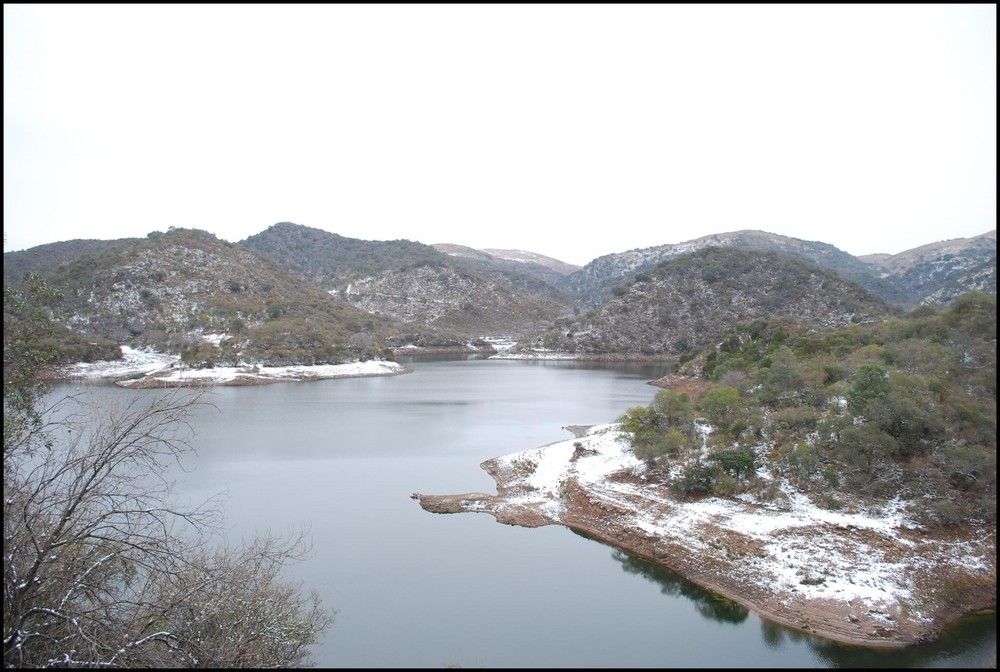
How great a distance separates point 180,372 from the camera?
161 ft

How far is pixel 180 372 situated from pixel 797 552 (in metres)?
49.1

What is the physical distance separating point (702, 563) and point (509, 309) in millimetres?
116399

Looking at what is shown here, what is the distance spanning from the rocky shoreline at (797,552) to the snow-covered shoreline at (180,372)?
37.0m

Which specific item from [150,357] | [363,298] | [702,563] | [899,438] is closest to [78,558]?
[702,563]

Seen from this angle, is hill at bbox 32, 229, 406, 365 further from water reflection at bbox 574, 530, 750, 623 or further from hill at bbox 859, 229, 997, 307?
hill at bbox 859, 229, 997, 307

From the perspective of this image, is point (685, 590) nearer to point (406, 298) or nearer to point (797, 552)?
point (797, 552)

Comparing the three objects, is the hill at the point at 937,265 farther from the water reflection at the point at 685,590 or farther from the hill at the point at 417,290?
the water reflection at the point at 685,590

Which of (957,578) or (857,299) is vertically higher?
(857,299)

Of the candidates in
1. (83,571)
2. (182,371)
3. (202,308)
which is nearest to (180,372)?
(182,371)

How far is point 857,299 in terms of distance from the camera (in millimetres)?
74188

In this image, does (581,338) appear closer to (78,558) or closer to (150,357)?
(150,357)

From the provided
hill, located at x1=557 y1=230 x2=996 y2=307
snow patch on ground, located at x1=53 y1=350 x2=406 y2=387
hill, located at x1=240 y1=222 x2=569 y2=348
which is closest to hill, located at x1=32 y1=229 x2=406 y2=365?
snow patch on ground, located at x1=53 y1=350 x2=406 y2=387

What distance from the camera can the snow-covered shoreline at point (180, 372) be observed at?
46.9 metres

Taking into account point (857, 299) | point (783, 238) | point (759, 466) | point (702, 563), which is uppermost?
point (783, 238)
